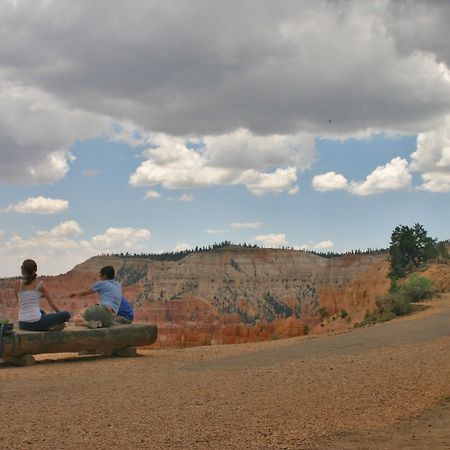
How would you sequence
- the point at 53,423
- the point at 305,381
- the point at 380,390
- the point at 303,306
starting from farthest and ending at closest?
1. the point at 303,306
2. the point at 305,381
3. the point at 380,390
4. the point at 53,423

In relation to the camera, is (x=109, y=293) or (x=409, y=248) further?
(x=409, y=248)

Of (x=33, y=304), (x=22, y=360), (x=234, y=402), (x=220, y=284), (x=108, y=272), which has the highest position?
(x=108, y=272)

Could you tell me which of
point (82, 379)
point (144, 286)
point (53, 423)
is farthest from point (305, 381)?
point (144, 286)

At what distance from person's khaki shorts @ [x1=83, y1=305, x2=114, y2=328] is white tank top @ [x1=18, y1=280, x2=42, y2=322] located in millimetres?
1224

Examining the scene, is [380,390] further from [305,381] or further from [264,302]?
[264,302]

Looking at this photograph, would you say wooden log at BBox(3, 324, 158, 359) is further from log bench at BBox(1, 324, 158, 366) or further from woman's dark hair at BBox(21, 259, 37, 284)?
woman's dark hair at BBox(21, 259, 37, 284)

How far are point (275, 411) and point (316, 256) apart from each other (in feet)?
386

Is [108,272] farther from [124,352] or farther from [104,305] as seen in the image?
[124,352]

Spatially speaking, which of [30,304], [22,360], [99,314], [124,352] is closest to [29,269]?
[30,304]

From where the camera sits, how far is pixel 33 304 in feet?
37.5

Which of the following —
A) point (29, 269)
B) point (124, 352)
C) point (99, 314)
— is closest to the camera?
point (29, 269)

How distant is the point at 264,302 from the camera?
106375 millimetres

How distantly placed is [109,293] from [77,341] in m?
1.27

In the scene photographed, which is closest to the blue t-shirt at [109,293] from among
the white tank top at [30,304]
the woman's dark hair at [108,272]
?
the woman's dark hair at [108,272]
